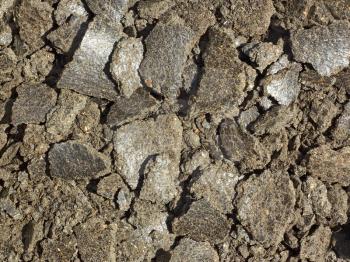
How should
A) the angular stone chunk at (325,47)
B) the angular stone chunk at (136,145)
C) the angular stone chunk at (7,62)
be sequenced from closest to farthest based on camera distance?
1. the angular stone chunk at (325,47)
2. the angular stone chunk at (136,145)
3. the angular stone chunk at (7,62)

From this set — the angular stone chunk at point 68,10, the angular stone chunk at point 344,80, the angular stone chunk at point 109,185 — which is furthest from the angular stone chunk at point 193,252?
the angular stone chunk at point 68,10

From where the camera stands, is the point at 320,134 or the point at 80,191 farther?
the point at 80,191

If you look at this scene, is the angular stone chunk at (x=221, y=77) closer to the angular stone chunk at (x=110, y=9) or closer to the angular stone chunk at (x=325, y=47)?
the angular stone chunk at (x=325, y=47)

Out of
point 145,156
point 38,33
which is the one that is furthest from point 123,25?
point 145,156

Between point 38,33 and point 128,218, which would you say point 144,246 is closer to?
point 128,218

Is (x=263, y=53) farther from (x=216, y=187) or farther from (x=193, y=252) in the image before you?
(x=193, y=252)

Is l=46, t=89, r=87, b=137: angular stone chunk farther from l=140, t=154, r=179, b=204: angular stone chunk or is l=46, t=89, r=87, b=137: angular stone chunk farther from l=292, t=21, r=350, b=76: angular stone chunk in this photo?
l=292, t=21, r=350, b=76: angular stone chunk

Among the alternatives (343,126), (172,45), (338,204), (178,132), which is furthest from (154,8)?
(338,204)
